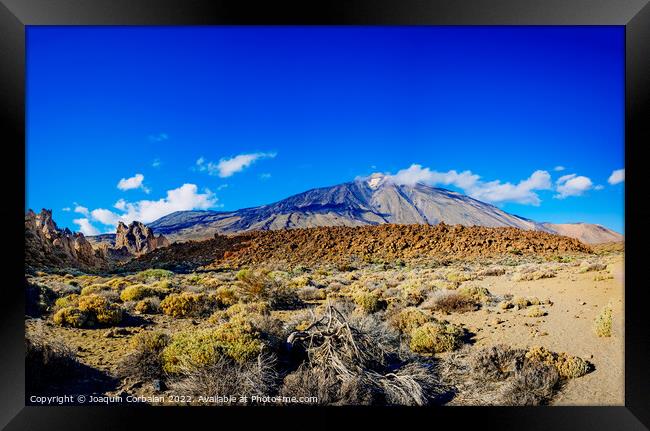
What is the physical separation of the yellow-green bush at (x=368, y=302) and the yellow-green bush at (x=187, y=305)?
5.88 feet

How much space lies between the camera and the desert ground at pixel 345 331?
138 inches

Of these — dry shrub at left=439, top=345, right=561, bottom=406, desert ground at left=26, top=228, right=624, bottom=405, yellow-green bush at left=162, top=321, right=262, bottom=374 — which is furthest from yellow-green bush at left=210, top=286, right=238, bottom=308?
dry shrub at left=439, top=345, right=561, bottom=406

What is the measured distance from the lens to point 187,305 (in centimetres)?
432

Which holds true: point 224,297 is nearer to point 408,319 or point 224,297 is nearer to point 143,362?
point 143,362

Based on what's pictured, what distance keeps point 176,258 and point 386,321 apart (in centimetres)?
301

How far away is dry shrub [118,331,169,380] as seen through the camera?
3541 mm

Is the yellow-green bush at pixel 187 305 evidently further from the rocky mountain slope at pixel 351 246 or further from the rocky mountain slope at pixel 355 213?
the rocky mountain slope at pixel 355 213

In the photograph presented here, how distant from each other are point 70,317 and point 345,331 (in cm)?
320

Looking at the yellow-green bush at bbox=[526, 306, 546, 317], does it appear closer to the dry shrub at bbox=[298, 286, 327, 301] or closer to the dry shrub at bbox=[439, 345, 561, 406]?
the dry shrub at bbox=[439, 345, 561, 406]

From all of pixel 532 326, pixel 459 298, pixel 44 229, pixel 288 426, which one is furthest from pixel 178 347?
pixel 532 326
